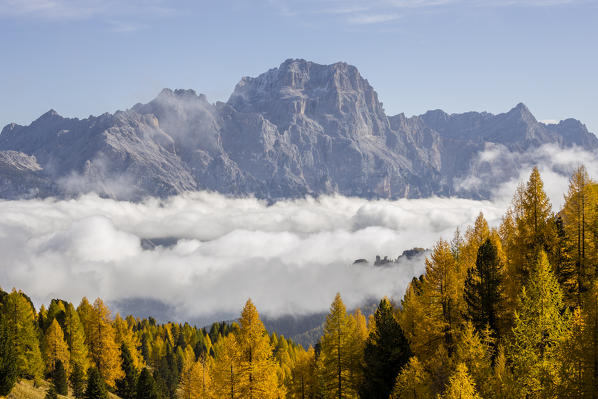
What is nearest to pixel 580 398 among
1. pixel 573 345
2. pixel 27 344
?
pixel 573 345

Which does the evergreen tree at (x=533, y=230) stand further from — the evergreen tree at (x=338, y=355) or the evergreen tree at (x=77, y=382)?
the evergreen tree at (x=77, y=382)

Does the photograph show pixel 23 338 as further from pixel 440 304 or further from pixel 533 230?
pixel 533 230

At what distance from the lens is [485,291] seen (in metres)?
45.7

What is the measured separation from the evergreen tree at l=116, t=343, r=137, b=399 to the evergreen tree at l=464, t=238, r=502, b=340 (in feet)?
189

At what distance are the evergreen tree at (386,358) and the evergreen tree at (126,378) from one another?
46793 mm

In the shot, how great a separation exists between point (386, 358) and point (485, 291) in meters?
11.0

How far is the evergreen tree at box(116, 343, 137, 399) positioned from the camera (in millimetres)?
82000

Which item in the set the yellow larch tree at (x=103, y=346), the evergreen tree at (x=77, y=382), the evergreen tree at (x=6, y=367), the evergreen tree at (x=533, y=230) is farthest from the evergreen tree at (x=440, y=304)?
the yellow larch tree at (x=103, y=346)

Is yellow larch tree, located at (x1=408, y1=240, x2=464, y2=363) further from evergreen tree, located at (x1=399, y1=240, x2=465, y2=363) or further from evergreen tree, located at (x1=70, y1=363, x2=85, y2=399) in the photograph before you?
evergreen tree, located at (x1=70, y1=363, x2=85, y2=399)

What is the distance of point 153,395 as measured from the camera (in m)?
68.7

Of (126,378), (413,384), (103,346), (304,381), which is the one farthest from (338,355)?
(126,378)

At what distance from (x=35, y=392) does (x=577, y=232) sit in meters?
65.6

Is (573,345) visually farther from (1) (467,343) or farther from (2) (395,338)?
(2) (395,338)

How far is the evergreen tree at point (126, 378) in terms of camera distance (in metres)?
82.0
